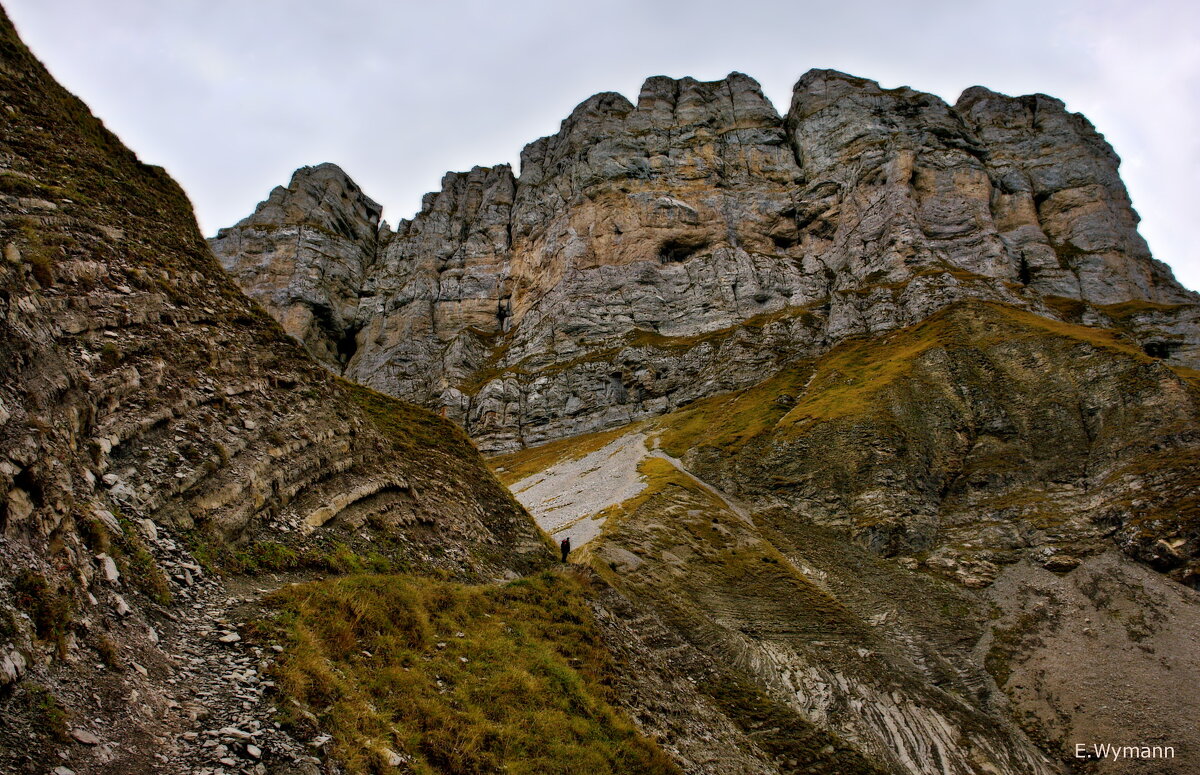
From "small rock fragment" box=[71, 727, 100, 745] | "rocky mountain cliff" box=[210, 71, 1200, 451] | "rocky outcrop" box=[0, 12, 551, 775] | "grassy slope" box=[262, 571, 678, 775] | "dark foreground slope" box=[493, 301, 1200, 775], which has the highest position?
"rocky mountain cliff" box=[210, 71, 1200, 451]

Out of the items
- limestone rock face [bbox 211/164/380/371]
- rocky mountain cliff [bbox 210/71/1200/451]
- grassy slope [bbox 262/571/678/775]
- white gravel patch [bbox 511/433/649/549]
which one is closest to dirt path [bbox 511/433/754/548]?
white gravel patch [bbox 511/433/649/549]

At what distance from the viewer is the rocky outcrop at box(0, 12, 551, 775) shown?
25.7 feet

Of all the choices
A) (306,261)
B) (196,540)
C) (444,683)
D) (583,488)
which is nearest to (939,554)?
(583,488)

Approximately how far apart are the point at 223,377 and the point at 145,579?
8309mm

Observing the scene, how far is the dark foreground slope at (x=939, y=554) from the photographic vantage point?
2917 centimetres

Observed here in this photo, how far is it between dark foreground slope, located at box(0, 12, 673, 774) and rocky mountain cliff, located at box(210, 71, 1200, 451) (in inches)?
3654

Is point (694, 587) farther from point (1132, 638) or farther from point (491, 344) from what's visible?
point (491, 344)

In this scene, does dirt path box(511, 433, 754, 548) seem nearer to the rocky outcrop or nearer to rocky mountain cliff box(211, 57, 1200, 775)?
rocky mountain cliff box(211, 57, 1200, 775)

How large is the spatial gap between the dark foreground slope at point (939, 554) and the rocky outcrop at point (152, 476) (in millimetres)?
10568

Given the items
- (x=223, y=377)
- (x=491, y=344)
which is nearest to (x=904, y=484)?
(x=223, y=377)

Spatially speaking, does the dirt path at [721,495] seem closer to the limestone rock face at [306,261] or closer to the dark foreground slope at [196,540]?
the dark foreground slope at [196,540]

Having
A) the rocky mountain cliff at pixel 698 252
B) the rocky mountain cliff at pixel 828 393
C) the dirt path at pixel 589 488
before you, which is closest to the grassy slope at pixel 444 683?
the rocky mountain cliff at pixel 828 393

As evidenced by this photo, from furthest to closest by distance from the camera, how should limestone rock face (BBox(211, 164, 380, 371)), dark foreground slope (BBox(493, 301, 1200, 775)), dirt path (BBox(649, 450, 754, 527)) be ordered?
limestone rock face (BBox(211, 164, 380, 371)) → dirt path (BBox(649, 450, 754, 527)) → dark foreground slope (BBox(493, 301, 1200, 775))

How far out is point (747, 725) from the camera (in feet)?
74.4
